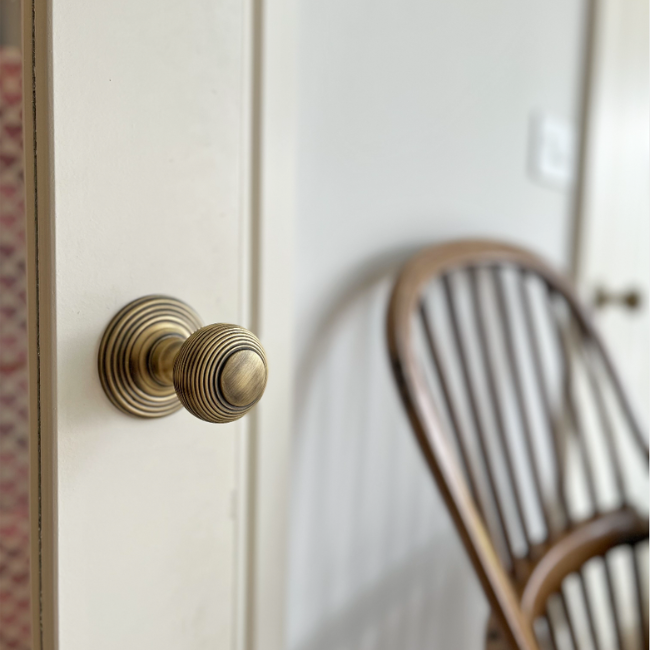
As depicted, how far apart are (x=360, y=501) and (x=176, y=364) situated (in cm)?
47

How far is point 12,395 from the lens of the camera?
1.24 feet

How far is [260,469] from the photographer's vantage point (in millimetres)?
473

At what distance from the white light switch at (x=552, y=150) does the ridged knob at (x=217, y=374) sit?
2.46 feet

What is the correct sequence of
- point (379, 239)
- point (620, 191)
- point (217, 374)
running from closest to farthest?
point (217, 374), point (379, 239), point (620, 191)

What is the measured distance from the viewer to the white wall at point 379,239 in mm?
596

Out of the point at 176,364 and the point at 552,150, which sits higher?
the point at 552,150

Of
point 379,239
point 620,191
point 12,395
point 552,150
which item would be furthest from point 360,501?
point 620,191

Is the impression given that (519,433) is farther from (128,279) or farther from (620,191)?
(128,279)

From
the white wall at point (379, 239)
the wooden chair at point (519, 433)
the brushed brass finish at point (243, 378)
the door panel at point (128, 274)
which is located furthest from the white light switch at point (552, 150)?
the brushed brass finish at point (243, 378)

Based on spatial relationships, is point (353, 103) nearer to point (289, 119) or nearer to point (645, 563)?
point (289, 119)

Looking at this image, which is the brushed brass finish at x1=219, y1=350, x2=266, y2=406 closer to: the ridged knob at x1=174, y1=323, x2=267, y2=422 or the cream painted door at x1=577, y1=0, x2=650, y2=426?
the ridged knob at x1=174, y1=323, x2=267, y2=422

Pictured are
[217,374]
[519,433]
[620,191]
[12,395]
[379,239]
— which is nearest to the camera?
[217,374]

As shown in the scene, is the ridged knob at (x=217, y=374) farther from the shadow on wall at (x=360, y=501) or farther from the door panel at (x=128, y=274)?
the shadow on wall at (x=360, y=501)

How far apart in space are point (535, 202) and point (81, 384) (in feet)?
2.61
